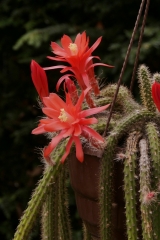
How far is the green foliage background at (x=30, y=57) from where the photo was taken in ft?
6.45

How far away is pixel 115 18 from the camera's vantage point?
2.06 meters

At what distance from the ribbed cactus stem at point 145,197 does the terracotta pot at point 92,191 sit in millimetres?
69

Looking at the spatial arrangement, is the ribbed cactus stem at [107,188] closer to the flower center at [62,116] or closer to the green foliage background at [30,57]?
the flower center at [62,116]

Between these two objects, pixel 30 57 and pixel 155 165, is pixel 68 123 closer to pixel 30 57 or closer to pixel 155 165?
pixel 155 165

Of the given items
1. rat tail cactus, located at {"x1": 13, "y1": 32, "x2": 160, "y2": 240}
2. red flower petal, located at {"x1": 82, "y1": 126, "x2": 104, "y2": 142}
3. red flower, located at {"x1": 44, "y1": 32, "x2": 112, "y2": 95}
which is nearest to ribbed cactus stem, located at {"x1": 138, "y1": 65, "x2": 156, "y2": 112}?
rat tail cactus, located at {"x1": 13, "y1": 32, "x2": 160, "y2": 240}

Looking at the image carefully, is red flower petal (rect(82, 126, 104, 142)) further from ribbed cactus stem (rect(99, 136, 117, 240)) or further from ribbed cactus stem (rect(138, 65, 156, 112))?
ribbed cactus stem (rect(138, 65, 156, 112))

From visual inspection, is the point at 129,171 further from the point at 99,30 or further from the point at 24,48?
the point at 24,48

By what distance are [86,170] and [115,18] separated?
49.3 inches

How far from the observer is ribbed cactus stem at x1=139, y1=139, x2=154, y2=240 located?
2.55ft

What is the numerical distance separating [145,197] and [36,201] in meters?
0.22

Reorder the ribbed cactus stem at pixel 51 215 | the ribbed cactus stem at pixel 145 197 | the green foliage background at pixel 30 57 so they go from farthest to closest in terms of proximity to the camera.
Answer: the green foliage background at pixel 30 57, the ribbed cactus stem at pixel 51 215, the ribbed cactus stem at pixel 145 197

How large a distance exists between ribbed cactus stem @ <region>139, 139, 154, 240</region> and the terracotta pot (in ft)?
0.23

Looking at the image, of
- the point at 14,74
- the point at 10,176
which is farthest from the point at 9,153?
the point at 14,74

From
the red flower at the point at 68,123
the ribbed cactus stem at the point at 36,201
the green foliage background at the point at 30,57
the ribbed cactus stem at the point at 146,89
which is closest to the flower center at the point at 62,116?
the red flower at the point at 68,123
